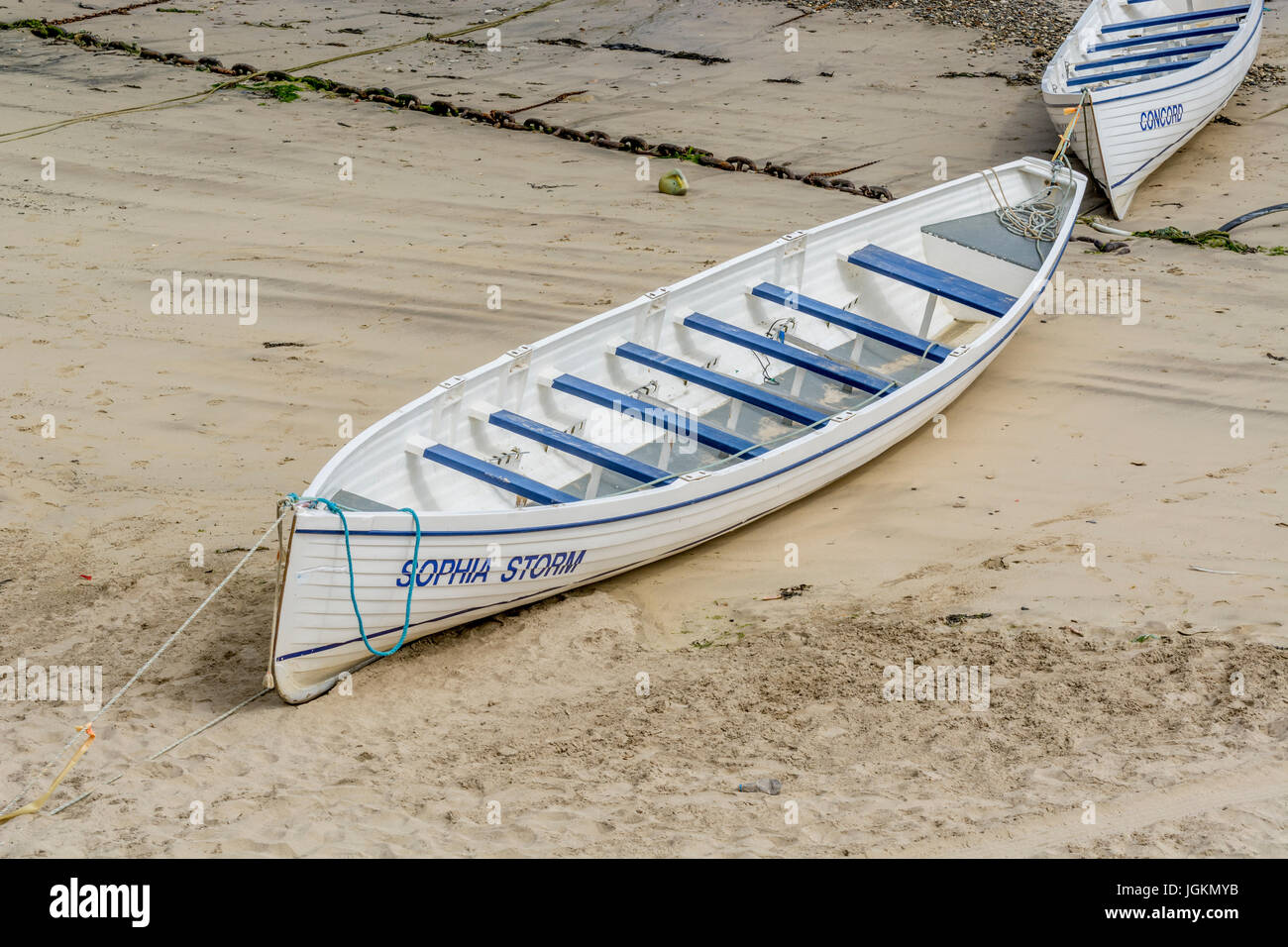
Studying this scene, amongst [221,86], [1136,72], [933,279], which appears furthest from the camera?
[221,86]

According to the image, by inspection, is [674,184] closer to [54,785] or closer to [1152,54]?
[1152,54]

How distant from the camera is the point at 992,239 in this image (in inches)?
367

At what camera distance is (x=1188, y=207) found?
1147 cm

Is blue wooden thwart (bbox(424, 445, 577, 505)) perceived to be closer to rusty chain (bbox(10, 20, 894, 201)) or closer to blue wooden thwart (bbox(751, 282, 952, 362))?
blue wooden thwart (bbox(751, 282, 952, 362))

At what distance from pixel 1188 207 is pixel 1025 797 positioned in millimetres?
8608

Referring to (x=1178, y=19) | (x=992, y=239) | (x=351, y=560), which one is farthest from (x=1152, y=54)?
(x=351, y=560)

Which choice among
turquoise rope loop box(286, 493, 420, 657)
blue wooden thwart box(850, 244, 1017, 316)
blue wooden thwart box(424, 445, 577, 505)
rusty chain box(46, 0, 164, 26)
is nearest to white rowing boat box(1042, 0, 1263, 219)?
blue wooden thwart box(850, 244, 1017, 316)

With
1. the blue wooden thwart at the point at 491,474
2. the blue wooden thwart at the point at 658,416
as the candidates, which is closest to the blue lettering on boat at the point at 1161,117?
A: the blue wooden thwart at the point at 658,416

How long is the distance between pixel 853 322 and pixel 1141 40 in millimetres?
7411

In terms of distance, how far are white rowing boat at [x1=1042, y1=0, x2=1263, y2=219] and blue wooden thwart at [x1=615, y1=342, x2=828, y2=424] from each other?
5281 mm

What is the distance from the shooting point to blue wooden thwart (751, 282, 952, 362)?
25.8 ft

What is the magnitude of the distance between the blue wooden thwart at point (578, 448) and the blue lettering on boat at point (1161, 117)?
725cm

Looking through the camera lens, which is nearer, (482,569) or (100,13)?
(482,569)

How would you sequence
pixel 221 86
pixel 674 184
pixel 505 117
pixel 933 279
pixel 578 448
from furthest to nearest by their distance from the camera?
pixel 221 86
pixel 505 117
pixel 674 184
pixel 933 279
pixel 578 448
